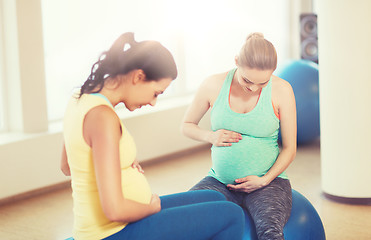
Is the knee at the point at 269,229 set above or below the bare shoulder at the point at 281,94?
below

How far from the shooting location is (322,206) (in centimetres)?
345

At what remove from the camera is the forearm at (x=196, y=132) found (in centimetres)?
250

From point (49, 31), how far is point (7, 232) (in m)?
1.59

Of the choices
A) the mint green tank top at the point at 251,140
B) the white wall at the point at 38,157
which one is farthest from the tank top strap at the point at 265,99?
the white wall at the point at 38,157

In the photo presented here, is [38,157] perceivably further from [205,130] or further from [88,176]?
[88,176]

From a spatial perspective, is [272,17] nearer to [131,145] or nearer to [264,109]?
[264,109]

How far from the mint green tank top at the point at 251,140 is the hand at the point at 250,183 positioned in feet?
0.15

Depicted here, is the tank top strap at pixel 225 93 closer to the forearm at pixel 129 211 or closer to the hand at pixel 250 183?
the hand at pixel 250 183

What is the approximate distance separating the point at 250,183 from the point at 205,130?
33cm

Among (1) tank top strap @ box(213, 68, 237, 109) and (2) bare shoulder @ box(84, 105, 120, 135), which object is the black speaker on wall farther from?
(2) bare shoulder @ box(84, 105, 120, 135)

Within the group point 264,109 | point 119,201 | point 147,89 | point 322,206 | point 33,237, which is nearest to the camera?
point 119,201

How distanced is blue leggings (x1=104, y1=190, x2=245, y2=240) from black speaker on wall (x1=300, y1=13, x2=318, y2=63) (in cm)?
435

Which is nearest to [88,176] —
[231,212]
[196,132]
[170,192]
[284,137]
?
[231,212]

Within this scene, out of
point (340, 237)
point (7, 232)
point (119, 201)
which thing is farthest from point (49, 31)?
point (119, 201)
